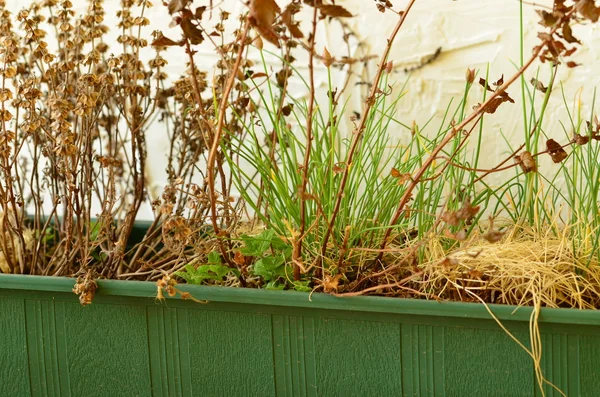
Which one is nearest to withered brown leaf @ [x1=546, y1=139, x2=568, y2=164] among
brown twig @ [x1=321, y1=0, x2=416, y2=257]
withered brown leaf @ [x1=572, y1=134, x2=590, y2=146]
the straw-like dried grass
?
withered brown leaf @ [x1=572, y1=134, x2=590, y2=146]

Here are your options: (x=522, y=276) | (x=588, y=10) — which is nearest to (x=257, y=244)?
(x=522, y=276)

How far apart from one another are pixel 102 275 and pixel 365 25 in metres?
0.72

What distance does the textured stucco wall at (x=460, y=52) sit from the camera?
141 centimetres

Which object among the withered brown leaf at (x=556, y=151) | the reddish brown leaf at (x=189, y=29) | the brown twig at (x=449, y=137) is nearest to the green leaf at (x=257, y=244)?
the brown twig at (x=449, y=137)

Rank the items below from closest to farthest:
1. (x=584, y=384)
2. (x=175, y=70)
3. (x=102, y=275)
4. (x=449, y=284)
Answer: (x=584, y=384)
(x=449, y=284)
(x=102, y=275)
(x=175, y=70)

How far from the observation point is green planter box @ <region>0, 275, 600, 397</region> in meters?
0.95

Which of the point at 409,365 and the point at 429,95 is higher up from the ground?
the point at 429,95

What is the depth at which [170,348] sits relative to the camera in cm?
111

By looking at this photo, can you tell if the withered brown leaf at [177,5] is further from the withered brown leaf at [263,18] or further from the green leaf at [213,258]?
the green leaf at [213,258]

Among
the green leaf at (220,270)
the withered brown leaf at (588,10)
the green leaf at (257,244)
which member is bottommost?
the green leaf at (220,270)

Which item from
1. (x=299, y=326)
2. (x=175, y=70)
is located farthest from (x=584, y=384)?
(x=175, y=70)

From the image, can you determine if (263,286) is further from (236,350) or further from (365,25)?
(365,25)

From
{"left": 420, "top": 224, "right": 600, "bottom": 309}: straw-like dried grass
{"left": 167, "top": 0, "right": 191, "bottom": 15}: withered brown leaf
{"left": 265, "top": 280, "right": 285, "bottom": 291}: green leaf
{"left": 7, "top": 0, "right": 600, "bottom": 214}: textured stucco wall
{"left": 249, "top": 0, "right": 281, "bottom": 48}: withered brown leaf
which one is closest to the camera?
{"left": 249, "top": 0, "right": 281, "bottom": 48}: withered brown leaf

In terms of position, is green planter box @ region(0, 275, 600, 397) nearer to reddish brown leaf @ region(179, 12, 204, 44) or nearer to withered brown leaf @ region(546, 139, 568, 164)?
withered brown leaf @ region(546, 139, 568, 164)
